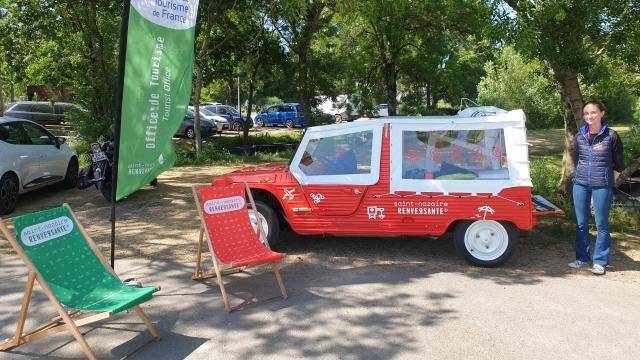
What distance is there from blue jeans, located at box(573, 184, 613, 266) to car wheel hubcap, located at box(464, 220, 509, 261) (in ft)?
2.85

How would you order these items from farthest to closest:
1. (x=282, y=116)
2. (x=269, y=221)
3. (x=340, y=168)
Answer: (x=282, y=116)
(x=269, y=221)
(x=340, y=168)

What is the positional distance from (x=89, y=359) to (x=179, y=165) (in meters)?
11.7

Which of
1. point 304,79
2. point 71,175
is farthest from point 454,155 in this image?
point 304,79

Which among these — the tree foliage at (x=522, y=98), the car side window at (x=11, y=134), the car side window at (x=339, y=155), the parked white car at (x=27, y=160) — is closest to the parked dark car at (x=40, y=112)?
the parked white car at (x=27, y=160)

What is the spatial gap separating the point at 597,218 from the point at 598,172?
503 mm

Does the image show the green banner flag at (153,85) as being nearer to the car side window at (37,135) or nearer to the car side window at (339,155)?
the car side window at (339,155)

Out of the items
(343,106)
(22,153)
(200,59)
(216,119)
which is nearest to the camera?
(22,153)

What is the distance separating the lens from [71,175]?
11.1m

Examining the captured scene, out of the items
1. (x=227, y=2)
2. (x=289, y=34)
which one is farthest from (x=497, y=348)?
(x=289, y=34)

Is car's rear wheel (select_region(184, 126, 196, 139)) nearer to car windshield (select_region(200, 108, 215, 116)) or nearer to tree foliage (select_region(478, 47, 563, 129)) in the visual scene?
car windshield (select_region(200, 108, 215, 116))

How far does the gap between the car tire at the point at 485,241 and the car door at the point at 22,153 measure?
7280mm

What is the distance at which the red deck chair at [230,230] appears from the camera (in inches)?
200

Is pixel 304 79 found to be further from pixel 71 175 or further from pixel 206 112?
pixel 206 112

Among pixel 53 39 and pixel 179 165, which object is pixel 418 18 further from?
pixel 53 39
